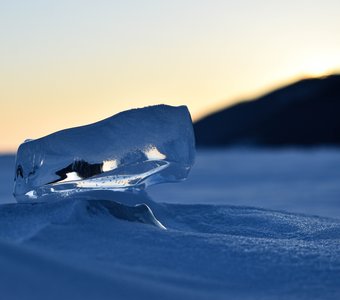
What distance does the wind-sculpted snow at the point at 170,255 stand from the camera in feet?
5.42

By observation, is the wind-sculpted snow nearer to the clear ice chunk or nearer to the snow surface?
the snow surface

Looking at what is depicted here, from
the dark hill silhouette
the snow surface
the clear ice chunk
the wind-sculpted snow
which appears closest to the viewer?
the snow surface

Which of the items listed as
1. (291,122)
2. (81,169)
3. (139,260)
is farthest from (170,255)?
(291,122)

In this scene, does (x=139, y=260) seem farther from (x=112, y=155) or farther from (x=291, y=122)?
(x=291, y=122)

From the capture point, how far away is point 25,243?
1829 mm

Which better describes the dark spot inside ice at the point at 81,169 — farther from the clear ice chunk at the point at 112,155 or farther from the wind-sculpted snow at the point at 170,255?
the wind-sculpted snow at the point at 170,255

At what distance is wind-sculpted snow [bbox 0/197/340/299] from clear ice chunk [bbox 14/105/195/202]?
10.7 inches

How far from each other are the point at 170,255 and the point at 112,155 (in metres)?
0.84

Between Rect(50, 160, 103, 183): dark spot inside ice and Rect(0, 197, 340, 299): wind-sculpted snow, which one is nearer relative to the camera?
Rect(0, 197, 340, 299): wind-sculpted snow

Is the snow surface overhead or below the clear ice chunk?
below

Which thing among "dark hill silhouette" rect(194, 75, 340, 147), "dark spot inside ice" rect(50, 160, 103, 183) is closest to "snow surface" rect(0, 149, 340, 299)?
"dark spot inside ice" rect(50, 160, 103, 183)

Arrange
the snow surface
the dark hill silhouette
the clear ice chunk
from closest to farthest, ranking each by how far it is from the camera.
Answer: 1. the snow surface
2. the clear ice chunk
3. the dark hill silhouette

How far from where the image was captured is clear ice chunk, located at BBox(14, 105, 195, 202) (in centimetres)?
251

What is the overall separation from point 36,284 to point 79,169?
1.10 meters
